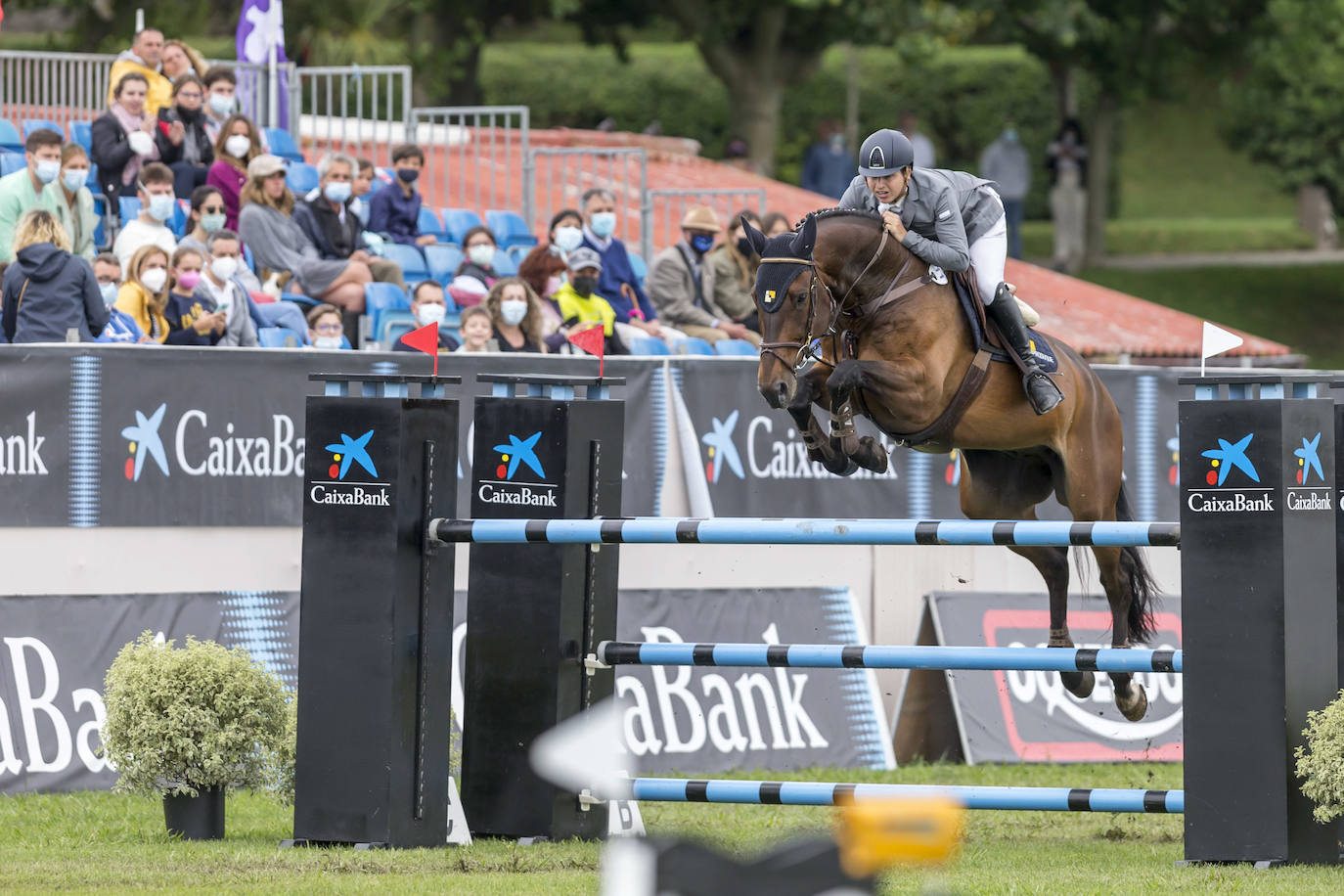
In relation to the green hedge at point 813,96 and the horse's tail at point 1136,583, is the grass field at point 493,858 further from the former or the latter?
the green hedge at point 813,96

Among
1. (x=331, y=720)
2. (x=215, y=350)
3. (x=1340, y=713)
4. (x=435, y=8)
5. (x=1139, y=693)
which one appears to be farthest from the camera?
(x=435, y=8)

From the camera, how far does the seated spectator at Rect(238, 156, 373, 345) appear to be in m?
11.8

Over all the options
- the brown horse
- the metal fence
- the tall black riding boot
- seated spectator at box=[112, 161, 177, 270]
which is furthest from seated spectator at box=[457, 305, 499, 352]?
the metal fence

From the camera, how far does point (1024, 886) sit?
5.80m

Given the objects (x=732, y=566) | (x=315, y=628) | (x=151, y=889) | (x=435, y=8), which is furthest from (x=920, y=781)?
(x=435, y=8)

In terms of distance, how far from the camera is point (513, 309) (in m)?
11.0

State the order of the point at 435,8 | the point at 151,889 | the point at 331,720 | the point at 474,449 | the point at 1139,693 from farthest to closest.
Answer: the point at 435,8 < the point at 1139,693 < the point at 474,449 < the point at 331,720 < the point at 151,889

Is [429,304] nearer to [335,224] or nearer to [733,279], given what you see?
[335,224]

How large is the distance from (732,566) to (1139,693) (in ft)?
9.10

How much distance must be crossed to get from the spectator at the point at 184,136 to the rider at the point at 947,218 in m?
6.06

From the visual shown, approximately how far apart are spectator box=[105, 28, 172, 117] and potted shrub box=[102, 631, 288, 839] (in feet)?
20.1

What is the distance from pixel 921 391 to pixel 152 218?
5911mm

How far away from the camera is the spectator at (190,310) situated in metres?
10.2

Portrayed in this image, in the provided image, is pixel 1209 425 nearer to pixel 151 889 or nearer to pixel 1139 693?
pixel 1139 693
